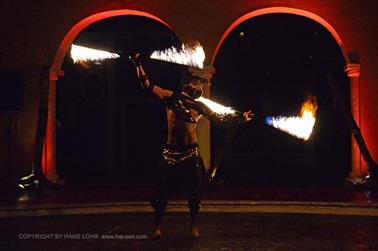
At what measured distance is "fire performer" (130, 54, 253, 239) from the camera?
19.3 ft

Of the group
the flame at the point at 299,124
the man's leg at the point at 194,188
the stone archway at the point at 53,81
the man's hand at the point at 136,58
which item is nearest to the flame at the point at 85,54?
the man's hand at the point at 136,58

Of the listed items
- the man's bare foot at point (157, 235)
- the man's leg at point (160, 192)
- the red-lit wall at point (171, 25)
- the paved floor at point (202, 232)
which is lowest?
the paved floor at point (202, 232)

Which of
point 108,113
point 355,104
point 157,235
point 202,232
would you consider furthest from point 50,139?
point 355,104

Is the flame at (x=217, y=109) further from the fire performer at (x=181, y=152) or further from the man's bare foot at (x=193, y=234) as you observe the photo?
the man's bare foot at (x=193, y=234)

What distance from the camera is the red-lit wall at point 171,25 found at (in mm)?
10602

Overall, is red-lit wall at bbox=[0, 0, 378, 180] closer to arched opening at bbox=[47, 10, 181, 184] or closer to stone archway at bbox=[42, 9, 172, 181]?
stone archway at bbox=[42, 9, 172, 181]

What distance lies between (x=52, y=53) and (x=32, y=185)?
2930mm

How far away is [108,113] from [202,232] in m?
10.4

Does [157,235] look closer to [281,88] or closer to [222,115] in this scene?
[222,115]

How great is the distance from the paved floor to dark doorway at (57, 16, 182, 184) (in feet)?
27.1

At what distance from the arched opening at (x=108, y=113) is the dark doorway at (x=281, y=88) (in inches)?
80.6

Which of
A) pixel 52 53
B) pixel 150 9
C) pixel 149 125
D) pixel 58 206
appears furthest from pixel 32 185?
pixel 149 125

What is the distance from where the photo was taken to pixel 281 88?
51.4 ft

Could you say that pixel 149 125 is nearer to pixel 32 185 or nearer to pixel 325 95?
pixel 325 95
